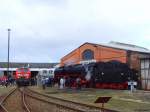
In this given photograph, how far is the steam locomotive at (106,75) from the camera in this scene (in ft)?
155

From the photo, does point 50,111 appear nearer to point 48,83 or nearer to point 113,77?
point 113,77

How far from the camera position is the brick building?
51.0 metres

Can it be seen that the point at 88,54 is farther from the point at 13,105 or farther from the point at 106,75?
the point at 13,105

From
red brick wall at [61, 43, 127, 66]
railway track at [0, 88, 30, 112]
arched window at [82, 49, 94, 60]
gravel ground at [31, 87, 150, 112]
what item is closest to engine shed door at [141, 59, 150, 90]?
red brick wall at [61, 43, 127, 66]

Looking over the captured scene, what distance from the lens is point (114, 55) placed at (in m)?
68.2

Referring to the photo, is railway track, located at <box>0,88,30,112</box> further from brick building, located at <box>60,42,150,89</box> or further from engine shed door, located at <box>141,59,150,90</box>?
brick building, located at <box>60,42,150,89</box>

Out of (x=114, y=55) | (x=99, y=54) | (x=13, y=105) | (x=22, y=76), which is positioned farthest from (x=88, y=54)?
(x=13, y=105)

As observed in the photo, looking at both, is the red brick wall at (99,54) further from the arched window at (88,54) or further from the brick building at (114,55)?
the arched window at (88,54)

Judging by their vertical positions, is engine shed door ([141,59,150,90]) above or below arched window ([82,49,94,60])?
below

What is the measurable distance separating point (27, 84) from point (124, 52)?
1561 centimetres

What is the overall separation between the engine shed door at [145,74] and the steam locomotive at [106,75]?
127cm

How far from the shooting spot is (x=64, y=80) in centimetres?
5619

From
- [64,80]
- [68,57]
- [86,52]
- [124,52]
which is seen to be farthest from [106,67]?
[68,57]

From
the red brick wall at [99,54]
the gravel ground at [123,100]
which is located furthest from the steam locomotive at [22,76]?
the gravel ground at [123,100]
